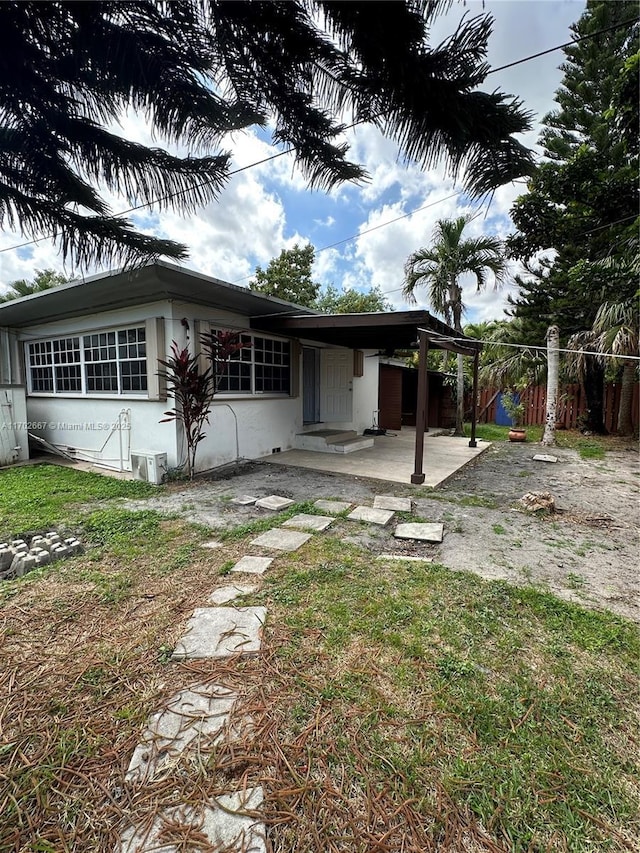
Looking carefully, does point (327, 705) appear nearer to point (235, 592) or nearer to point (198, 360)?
point (235, 592)

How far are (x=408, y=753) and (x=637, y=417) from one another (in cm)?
1246

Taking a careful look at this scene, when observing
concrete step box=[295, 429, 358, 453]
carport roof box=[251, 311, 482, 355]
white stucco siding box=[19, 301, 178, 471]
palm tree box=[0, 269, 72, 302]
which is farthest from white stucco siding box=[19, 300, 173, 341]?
palm tree box=[0, 269, 72, 302]

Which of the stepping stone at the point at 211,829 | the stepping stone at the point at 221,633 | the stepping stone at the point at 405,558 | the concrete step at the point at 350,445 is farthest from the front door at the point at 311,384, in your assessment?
the stepping stone at the point at 211,829

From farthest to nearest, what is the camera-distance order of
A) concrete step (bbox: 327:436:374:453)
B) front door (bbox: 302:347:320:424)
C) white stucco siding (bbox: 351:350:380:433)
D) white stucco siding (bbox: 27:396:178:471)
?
white stucco siding (bbox: 351:350:380:433)
front door (bbox: 302:347:320:424)
concrete step (bbox: 327:436:374:453)
white stucco siding (bbox: 27:396:178:471)

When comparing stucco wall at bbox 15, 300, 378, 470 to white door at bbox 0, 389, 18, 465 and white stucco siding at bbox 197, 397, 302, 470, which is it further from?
white door at bbox 0, 389, 18, 465

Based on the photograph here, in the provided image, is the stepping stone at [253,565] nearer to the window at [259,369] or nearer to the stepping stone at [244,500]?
the stepping stone at [244,500]

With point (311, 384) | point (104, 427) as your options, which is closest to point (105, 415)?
point (104, 427)

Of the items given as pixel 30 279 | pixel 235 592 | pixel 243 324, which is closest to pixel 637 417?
pixel 243 324

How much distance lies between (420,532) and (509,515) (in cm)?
131

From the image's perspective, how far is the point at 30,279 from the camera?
2022 cm

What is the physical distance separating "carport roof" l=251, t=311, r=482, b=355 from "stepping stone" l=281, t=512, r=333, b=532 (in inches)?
122

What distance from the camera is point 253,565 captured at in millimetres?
2953

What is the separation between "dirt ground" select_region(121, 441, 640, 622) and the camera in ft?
9.59

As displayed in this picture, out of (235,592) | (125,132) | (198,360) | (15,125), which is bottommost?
(235,592)
